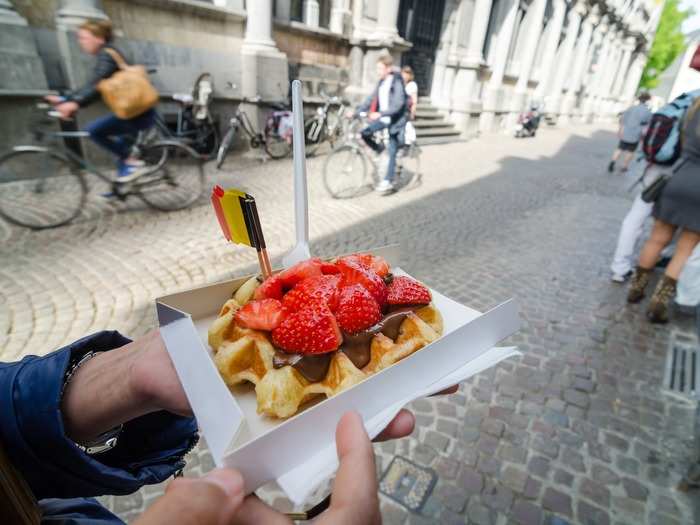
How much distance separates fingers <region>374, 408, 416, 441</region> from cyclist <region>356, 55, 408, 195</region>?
6704 millimetres

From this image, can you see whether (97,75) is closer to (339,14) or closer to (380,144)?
(380,144)

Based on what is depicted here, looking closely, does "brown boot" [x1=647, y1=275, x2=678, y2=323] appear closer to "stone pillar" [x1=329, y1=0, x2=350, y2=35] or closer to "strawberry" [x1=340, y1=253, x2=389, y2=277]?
"strawberry" [x1=340, y1=253, x2=389, y2=277]

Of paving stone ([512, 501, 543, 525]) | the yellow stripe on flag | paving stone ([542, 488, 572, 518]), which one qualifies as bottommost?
paving stone ([512, 501, 543, 525])

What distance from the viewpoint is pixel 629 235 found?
14.6 ft

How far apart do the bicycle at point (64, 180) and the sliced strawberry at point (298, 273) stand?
4852mm

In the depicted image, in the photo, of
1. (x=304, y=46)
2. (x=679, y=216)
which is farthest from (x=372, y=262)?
(x=304, y=46)

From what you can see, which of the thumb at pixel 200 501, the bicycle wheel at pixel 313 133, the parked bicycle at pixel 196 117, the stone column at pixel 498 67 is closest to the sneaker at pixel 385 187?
the bicycle wheel at pixel 313 133

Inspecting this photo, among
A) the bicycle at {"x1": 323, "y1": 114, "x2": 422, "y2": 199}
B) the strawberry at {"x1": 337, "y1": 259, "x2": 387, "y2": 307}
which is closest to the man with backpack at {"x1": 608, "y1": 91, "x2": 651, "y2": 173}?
the bicycle at {"x1": 323, "y1": 114, "x2": 422, "y2": 199}

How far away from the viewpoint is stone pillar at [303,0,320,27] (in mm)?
10963

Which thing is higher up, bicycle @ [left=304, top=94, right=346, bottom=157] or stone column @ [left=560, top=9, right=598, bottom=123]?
stone column @ [left=560, top=9, right=598, bottom=123]

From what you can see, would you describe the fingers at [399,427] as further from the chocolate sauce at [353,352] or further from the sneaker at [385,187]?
the sneaker at [385,187]

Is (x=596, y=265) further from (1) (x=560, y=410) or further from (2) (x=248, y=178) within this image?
(2) (x=248, y=178)

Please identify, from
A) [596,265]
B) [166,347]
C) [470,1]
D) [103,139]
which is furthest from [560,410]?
[470,1]

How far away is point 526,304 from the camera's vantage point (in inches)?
165
